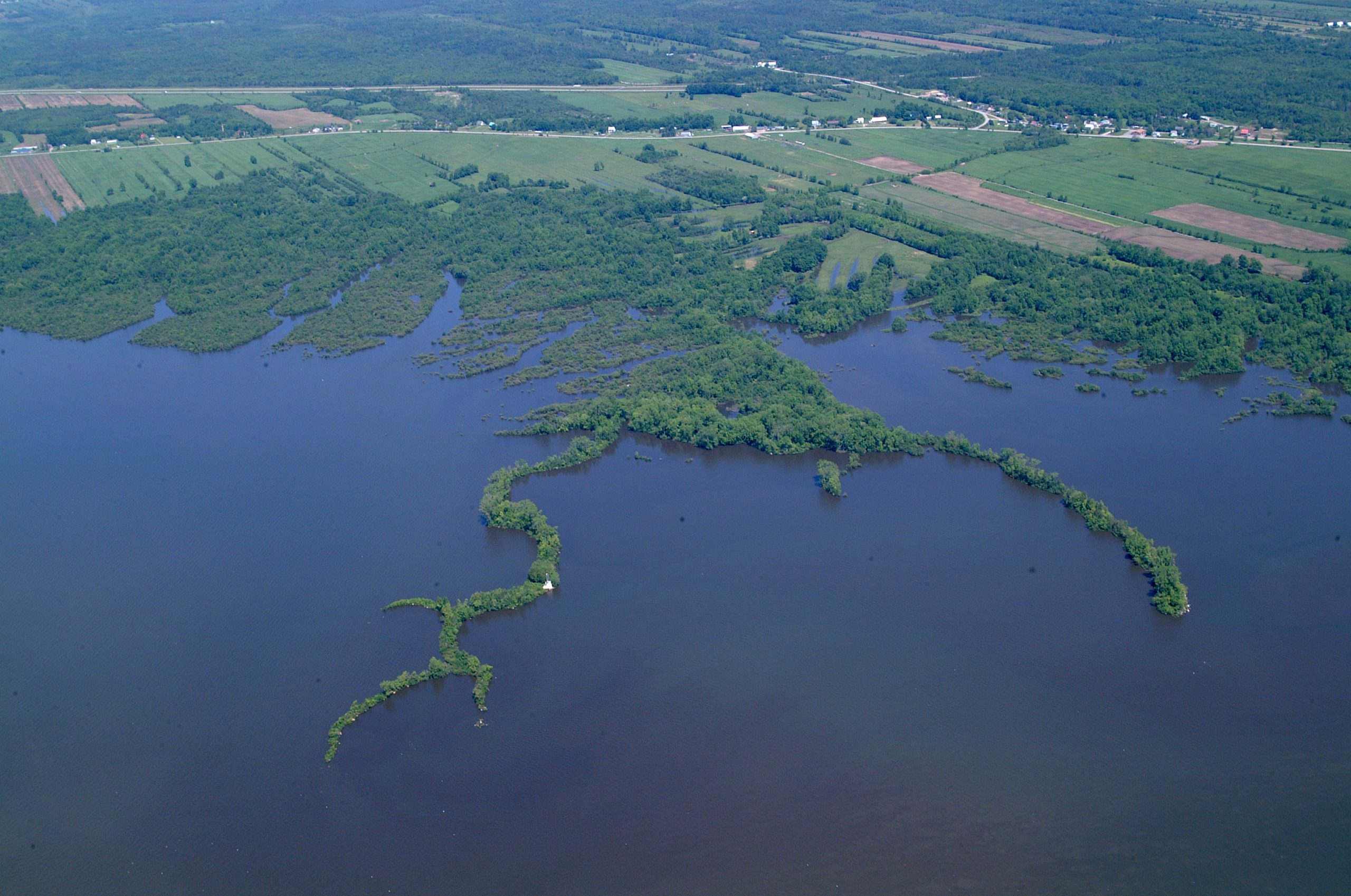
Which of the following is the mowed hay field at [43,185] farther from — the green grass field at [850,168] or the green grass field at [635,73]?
the green grass field at [635,73]

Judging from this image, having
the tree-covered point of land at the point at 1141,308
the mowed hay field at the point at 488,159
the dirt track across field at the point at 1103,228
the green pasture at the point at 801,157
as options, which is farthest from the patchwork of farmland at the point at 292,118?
the tree-covered point of land at the point at 1141,308

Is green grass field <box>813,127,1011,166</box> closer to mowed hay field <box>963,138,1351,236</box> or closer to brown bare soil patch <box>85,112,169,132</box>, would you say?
mowed hay field <box>963,138,1351,236</box>

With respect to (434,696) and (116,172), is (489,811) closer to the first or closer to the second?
(434,696)

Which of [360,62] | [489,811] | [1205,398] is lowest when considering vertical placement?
[489,811]

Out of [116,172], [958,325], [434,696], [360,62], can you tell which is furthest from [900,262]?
[360,62]

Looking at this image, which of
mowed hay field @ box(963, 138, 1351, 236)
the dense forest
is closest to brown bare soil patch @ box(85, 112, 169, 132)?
the dense forest

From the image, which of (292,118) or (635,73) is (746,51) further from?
(292,118)

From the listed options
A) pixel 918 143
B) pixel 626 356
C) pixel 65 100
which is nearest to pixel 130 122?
pixel 65 100
